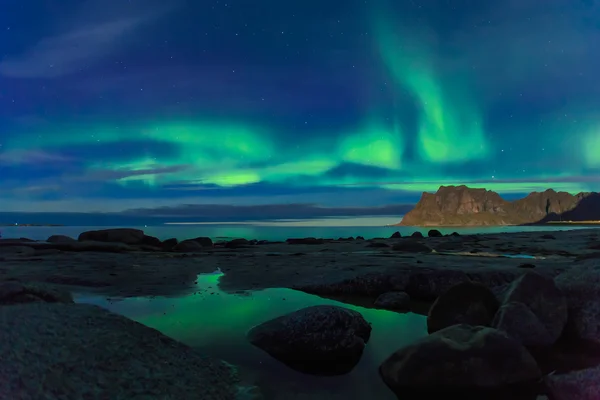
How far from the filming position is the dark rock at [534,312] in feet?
23.4

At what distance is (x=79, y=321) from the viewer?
245 inches

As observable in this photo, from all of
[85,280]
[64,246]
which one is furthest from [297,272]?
[64,246]

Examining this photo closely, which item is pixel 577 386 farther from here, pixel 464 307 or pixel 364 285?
pixel 364 285

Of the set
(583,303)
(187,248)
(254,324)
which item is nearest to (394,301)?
(254,324)

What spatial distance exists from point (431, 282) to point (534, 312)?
382 cm

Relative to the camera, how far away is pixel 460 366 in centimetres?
551

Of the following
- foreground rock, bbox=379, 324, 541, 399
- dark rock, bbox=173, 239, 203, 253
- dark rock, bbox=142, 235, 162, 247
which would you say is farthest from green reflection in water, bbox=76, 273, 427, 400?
dark rock, bbox=142, 235, 162, 247

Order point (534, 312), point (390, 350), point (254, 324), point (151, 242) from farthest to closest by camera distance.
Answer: point (151, 242)
point (254, 324)
point (534, 312)
point (390, 350)

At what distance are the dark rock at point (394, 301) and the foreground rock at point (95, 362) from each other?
517 centimetres

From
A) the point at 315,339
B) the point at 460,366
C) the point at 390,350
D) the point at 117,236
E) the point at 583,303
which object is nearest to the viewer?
the point at 460,366

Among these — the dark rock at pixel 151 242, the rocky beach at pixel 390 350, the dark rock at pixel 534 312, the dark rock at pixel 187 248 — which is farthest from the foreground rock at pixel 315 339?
the dark rock at pixel 151 242

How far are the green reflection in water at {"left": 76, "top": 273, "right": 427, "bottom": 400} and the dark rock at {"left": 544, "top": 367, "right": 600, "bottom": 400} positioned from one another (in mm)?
1971

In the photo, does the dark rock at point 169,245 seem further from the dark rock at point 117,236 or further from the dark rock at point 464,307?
the dark rock at point 464,307

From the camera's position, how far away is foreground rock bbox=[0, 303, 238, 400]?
4453 mm
